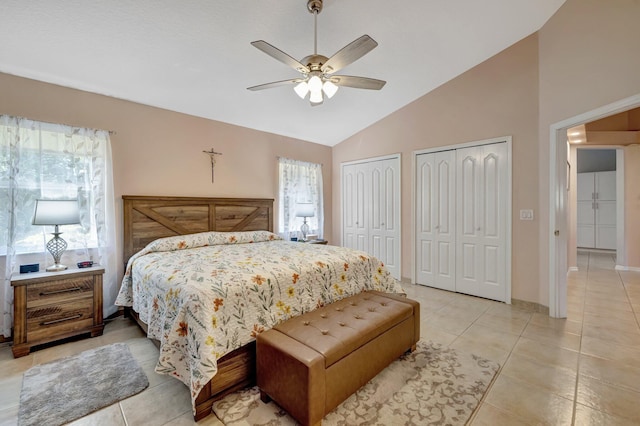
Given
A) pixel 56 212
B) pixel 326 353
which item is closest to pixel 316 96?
pixel 326 353

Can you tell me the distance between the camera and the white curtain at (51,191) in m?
2.61

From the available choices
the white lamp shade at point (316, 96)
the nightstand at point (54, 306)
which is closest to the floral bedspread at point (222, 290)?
the nightstand at point (54, 306)

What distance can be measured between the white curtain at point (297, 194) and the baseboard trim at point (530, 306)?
3.21 m

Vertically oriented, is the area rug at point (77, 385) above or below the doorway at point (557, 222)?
below

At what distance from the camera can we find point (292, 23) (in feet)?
8.32

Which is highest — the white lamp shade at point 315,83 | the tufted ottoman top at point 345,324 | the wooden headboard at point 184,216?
the white lamp shade at point 315,83

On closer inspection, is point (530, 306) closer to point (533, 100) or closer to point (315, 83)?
point (533, 100)

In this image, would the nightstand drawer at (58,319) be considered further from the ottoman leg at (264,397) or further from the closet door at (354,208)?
the closet door at (354,208)

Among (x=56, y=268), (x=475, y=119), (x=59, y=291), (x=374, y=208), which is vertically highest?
(x=475, y=119)

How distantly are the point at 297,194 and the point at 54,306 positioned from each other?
3.47 m

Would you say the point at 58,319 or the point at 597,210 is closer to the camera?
the point at 58,319

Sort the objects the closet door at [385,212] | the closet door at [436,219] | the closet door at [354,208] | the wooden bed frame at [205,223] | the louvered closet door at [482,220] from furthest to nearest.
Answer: the closet door at [354,208] → the closet door at [385,212] → the closet door at [436,219] → the louvered closet door at [482,220] → the wooden bed frame at [205,223]

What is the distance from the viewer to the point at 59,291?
2.57 m

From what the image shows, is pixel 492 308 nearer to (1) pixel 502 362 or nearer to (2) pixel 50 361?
(1) pixel 502 362
